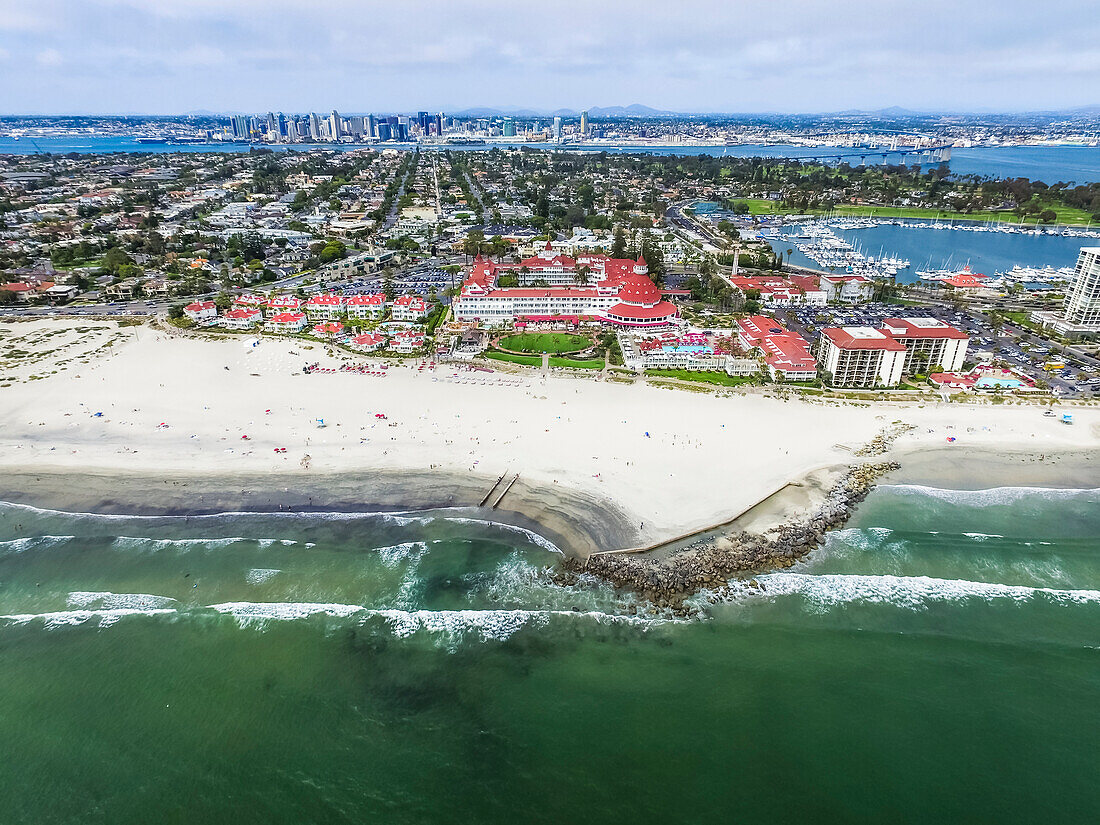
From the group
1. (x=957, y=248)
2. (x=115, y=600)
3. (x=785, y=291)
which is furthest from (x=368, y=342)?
(x=957, y=248)

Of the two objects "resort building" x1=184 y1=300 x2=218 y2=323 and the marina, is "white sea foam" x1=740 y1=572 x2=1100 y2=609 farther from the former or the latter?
"resort building" x1=184 y1=300 x2=218 y2=323

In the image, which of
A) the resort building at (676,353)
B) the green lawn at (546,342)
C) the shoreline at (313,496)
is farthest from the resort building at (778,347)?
the shoreline at (313,496)

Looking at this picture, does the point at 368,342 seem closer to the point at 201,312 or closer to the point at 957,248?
the point at 201,312

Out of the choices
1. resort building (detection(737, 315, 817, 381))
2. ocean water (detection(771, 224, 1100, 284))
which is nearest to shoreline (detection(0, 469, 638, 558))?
resort building (detection(737, 315, 817, 381))

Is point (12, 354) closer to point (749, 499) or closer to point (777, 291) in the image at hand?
point (749, 499)

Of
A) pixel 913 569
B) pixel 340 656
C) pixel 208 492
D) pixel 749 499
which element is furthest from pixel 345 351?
pixel 913 569

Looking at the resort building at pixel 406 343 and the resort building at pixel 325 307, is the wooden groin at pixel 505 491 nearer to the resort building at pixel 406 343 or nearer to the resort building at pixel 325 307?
the resort building at pixel 406 343
